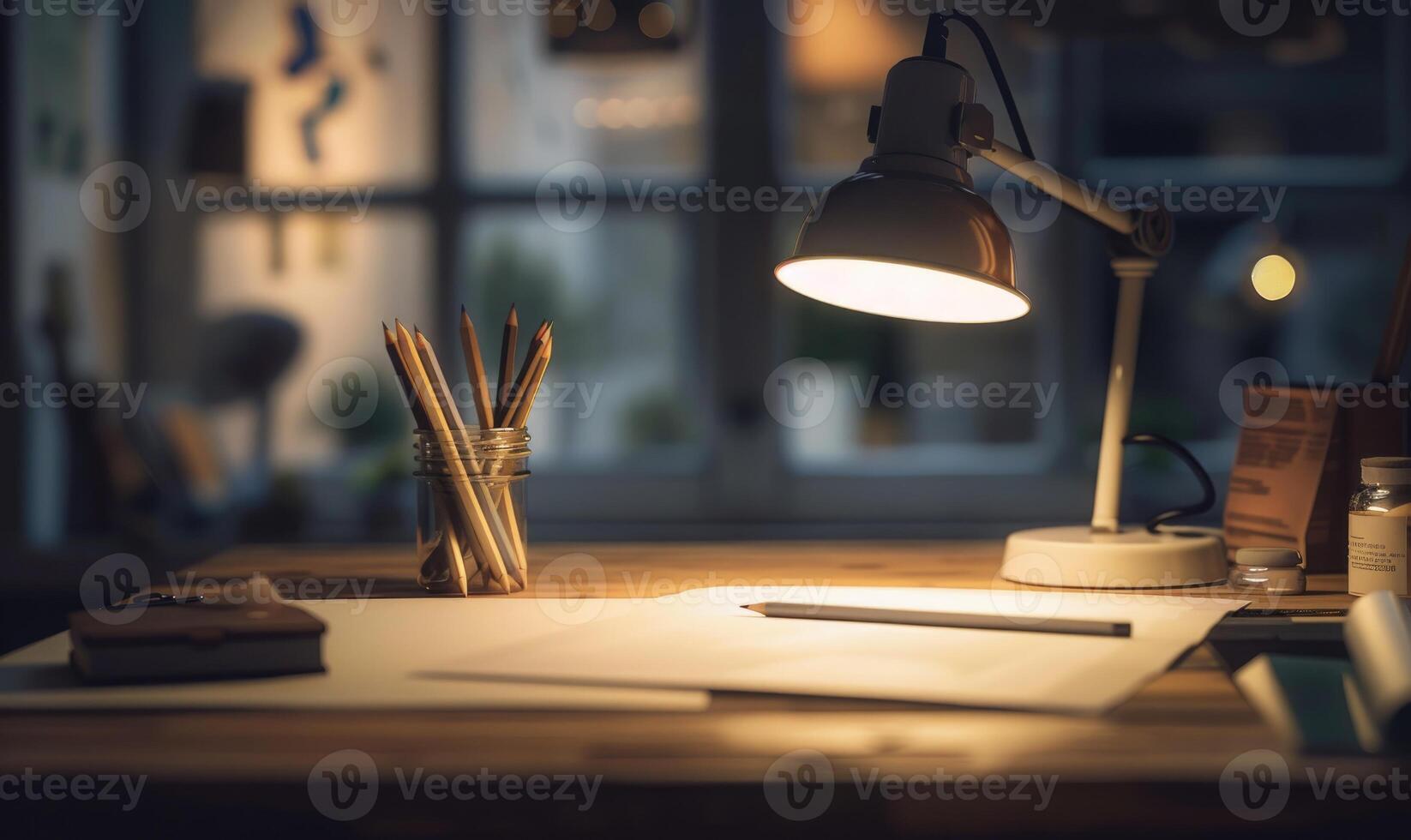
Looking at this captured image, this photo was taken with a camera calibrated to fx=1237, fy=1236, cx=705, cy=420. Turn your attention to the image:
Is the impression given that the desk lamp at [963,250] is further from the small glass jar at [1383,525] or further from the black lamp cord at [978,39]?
the small glass jar at [1383,525]

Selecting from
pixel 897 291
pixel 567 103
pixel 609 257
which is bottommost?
pixel 897 291

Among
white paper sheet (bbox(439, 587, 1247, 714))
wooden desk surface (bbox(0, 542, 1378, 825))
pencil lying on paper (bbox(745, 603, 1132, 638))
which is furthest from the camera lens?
pencil lying on paper (bbox(745, 603, 1132, 638))

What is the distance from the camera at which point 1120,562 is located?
109 centimetres

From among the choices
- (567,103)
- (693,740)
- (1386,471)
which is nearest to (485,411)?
(693,740)

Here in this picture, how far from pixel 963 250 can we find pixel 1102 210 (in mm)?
264

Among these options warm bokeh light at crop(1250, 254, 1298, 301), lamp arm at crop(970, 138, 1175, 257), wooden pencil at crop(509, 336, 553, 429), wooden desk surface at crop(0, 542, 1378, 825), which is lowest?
wooden desk surface at crop(0, 542, 1378, 825)

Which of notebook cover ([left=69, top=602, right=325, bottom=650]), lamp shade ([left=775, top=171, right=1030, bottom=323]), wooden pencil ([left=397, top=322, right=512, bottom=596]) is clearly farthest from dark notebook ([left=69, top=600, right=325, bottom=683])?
lamp shade ([left=775, top=171, right=1030, bottom=323])

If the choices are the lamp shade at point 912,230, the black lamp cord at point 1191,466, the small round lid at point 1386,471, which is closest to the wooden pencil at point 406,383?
the lamp shade at point 912,230

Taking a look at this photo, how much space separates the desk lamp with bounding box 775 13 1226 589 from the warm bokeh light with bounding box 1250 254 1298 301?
4.7 inches

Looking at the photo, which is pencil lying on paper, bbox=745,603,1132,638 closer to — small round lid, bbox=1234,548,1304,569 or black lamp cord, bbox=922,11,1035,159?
small round lid, bbox=1234,548,1304,569

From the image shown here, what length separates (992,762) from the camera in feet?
1.96

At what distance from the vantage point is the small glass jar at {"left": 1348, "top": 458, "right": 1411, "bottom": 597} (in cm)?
100

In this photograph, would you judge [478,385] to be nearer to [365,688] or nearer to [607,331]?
[365,688]

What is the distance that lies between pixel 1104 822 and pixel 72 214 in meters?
2.11
